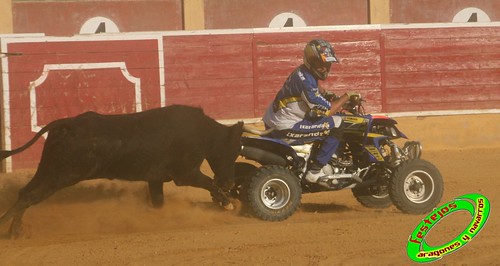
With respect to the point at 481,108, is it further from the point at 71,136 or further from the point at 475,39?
the point at 71,136

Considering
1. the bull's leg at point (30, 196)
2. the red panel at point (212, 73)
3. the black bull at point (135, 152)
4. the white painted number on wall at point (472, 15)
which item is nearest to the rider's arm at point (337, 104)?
the black bull at point (135, 152)

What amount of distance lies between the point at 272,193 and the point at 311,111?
2.60ft

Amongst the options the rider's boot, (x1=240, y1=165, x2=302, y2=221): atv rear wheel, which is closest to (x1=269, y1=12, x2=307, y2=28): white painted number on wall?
the rider's boot

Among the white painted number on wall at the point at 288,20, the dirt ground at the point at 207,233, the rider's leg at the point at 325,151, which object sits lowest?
the dirt ground at the point at 207,233

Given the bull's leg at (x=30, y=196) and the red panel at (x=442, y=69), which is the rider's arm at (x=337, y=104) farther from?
the red panel at (x=442, y=69)

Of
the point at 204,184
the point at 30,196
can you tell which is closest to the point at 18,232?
the point at 30,196

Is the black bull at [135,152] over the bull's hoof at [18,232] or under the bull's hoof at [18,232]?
over

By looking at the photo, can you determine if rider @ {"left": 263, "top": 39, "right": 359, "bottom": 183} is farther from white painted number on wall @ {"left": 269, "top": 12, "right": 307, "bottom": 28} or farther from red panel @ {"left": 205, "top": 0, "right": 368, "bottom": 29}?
white painted number on wall @ {"left": 269, "top": 12, "right": 307, "bottom": 28}

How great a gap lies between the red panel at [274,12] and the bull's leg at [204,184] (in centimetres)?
1033

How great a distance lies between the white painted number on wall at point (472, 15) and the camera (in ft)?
66.0

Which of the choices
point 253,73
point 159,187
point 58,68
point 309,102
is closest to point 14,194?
point 159,187

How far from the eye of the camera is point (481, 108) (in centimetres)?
1517

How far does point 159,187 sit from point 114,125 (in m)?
1.02

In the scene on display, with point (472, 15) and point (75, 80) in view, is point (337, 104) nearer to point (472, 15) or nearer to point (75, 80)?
point (75, 80)
